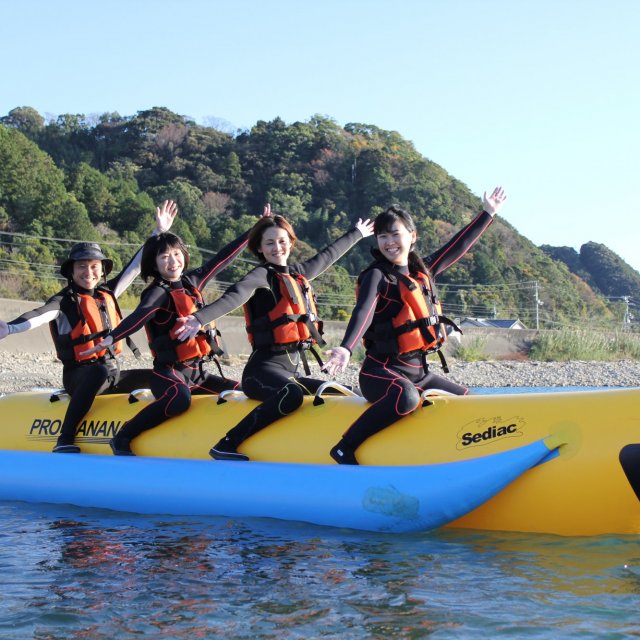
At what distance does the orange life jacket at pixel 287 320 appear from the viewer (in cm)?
407

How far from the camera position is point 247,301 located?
410 cm

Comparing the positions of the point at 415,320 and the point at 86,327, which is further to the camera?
the point at 86,327

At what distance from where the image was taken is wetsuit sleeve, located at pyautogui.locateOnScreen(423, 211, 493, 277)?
418 centimetres

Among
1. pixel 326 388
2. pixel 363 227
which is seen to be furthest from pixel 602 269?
pixel 326 388

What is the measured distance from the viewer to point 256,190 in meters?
31.8

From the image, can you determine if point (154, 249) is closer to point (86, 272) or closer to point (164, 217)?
point (86, 272)

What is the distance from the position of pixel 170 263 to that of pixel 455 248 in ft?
4.46

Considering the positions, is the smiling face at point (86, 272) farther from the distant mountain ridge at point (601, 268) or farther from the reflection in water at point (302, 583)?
the distant mountain ridge at point (601, 268)

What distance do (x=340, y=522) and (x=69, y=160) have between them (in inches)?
1195

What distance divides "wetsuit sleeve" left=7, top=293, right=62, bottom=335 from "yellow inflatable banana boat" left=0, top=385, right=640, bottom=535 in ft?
1.95

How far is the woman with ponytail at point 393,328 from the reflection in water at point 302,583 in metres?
0.48

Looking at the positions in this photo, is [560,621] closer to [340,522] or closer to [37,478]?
[340,522]

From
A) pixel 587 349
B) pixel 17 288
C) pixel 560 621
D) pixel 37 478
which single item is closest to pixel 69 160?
pixel 17 288

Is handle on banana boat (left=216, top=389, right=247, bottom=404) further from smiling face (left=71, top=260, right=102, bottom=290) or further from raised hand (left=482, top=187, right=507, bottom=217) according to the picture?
raised hand (left=482, top=187, right=507, bottom=217)
